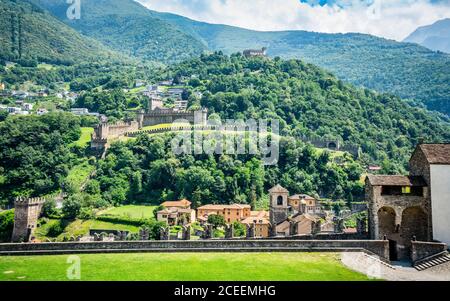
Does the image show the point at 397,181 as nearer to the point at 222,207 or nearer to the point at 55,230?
the point at 222,207

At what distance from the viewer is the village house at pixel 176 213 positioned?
56.5 meters

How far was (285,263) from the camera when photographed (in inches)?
941

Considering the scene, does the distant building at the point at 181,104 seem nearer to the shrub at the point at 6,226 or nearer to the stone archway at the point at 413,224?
the shrub at the point at 6,226

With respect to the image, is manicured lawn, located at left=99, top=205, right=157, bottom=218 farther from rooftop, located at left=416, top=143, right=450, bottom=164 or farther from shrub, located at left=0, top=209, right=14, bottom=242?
rooftop, located at left=416, top=143, right=450, bottom=164

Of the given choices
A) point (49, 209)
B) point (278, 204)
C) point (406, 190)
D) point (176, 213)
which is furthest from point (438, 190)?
point (49, 209)

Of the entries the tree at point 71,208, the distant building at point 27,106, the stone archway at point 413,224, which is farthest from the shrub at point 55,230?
the distant building at point 27,106

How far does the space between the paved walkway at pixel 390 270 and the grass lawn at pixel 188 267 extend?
671 mm

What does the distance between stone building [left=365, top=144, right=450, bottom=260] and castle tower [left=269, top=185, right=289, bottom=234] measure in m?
21.1

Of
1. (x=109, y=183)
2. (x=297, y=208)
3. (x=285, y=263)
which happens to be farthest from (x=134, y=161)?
(x=285, y=263)

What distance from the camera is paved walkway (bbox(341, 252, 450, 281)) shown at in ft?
72.9

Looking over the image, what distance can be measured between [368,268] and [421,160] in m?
8.05

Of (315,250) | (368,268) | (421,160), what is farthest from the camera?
(421,160)

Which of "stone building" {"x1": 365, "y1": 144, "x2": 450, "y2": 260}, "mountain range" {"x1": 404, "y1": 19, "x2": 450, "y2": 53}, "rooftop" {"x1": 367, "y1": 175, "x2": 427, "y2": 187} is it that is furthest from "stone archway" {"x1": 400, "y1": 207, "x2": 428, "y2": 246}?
"mountain range" {"x1": 404, "y1": 19, "x2": 450, "y2": 53}

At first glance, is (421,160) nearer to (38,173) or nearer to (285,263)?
(285,263)
